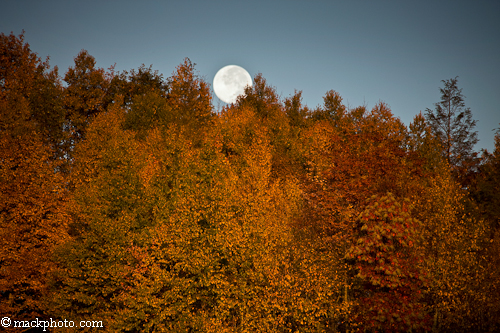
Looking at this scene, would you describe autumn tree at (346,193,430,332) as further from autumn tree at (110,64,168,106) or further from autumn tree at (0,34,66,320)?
autumn tree at (110,64,168,106)

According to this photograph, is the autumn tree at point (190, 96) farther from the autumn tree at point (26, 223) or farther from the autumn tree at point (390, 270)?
the autumn tree at point (390, 270)

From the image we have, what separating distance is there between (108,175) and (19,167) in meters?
11.8

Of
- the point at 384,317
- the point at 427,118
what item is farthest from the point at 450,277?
the point at 427,118

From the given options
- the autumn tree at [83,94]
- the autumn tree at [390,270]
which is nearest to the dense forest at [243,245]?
the autumn tree at [390,270]

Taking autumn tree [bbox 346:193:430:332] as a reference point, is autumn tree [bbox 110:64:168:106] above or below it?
above

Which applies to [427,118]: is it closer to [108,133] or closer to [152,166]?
[152,166]

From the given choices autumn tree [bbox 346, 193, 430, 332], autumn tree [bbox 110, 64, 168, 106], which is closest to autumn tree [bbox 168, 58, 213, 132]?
autumn tree [bbox 110, 64, 168, 106]

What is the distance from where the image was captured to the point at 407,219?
18188 millimetres

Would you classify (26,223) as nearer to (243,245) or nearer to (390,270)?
(243,245)

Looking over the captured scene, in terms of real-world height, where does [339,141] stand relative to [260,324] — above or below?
above

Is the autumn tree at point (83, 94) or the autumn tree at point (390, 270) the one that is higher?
the autumn tree at point (83, 94)

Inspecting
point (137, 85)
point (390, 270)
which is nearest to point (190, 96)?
point (137, 85)

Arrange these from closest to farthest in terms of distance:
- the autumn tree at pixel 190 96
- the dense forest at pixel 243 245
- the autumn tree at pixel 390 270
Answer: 1. the autumn tree at pixel 390 270
2. the dense forest at pixel 243 245
3. the autumn tree at pixel 190 96

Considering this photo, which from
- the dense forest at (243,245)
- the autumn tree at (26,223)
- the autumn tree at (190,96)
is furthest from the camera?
the autumn tree at (190,96)
